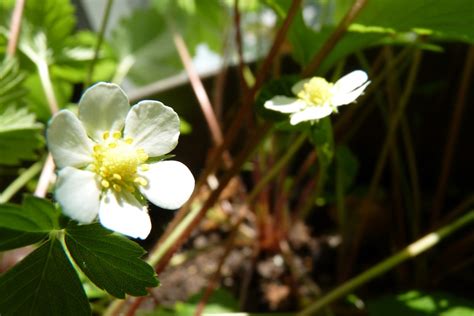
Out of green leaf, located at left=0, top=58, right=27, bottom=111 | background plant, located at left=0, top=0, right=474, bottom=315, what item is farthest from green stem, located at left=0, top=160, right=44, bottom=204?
green leaf, located at left=0, top=58, right=27, bottom=111

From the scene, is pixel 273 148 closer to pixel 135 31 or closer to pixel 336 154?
pixel 336 154

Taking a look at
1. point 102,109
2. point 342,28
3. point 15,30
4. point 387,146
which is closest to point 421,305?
point 387,146

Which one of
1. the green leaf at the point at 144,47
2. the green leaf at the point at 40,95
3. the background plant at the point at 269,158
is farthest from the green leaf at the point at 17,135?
the green leaf at the point at 144,47

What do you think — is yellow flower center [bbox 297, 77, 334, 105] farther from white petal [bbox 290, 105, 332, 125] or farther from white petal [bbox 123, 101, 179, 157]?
white petal [bbox 123, 101, 179, 157]

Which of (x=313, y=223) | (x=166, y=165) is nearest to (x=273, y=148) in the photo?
(x=313, y=223)

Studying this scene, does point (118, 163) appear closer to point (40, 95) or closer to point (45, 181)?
point (45, 181)

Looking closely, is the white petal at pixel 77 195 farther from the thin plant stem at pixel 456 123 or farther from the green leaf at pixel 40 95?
the thin plant stem at pixel 456 123

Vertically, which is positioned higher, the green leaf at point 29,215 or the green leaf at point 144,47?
the green leaf at point 144,47
